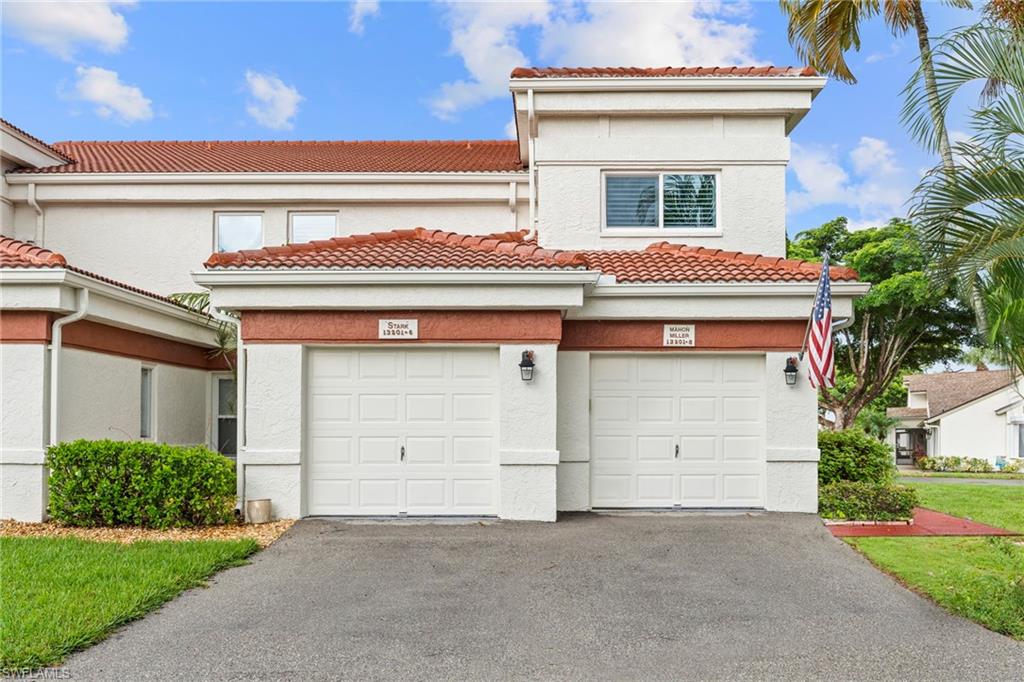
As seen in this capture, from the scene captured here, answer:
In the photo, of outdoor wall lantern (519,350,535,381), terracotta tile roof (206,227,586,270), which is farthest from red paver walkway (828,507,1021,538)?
terracotta tile roof (206,227,586,270)

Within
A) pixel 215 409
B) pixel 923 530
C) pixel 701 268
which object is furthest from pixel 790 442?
pixel 215 409

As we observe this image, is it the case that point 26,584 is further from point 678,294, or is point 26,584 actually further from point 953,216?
point 953,216

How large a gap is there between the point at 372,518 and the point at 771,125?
9509mm

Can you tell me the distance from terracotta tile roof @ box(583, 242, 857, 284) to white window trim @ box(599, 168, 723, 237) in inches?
28.8

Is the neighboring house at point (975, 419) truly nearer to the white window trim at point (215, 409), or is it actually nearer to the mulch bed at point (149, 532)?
the white window trim at point (215, 409)

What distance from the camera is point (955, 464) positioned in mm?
37906

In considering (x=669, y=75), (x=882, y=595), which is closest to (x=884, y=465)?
(x=882, y=595)

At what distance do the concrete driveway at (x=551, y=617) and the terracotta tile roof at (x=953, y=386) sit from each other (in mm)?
38662

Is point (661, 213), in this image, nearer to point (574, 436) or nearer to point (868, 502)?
point (574, 436)

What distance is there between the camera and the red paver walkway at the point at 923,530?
972 cm

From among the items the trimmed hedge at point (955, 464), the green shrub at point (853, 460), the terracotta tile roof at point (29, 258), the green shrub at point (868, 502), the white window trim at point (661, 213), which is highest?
the white window trim at point (661, 213)

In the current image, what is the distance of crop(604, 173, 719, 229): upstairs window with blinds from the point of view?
527 inches

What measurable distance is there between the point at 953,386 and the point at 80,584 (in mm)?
48752

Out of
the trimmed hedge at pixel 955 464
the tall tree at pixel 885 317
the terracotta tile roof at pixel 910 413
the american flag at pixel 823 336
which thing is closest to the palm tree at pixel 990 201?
the american flag at pixel 823 336
